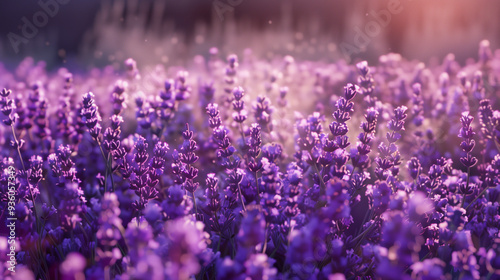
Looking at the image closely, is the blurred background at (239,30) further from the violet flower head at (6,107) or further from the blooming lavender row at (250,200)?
the violet flower head at (6,107)

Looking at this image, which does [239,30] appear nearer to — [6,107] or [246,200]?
[6,107]

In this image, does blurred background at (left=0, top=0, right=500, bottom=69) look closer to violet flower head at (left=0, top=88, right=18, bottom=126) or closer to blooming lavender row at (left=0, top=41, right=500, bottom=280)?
blooming lavender row at (left=0, top=41, right=500, bottom=280)

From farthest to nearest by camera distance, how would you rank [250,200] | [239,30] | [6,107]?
[239,30] < [6,107] < [250,200]

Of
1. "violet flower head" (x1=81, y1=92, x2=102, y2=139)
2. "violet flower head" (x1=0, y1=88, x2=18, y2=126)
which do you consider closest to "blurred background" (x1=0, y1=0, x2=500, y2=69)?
"violet flower head" (x1=0, y1=88, x2=18, y2=126)

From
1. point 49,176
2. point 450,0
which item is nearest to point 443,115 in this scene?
→ point 49,176

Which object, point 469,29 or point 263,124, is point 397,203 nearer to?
point 263,124

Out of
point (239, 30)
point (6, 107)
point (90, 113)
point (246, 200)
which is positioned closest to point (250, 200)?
point (246, 200)
